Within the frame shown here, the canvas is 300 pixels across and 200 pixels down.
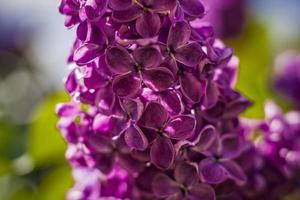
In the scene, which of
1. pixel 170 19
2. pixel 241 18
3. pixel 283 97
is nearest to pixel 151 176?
pixel 170 19

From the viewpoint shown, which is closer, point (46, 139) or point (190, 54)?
point (190, 54)

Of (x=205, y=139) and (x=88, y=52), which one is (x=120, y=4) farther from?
(x=205, y=139)

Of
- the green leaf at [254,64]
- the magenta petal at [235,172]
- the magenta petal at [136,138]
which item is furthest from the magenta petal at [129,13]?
the green leaf at [254,64]

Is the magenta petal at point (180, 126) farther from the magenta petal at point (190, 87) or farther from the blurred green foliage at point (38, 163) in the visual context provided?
the blurred green foliage at point (38, 163)

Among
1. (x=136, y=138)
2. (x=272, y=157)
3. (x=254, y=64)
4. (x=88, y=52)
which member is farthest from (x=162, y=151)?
(x=254, y=64)

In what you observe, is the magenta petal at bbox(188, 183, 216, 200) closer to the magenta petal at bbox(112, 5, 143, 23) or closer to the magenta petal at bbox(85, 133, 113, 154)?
the magenta petal at bbox(85, 133, 113, 154)

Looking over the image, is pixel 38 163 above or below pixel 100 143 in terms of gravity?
below

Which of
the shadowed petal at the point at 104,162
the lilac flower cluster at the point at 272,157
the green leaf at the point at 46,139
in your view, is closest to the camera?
the shadowed petal at the point at 104,162
